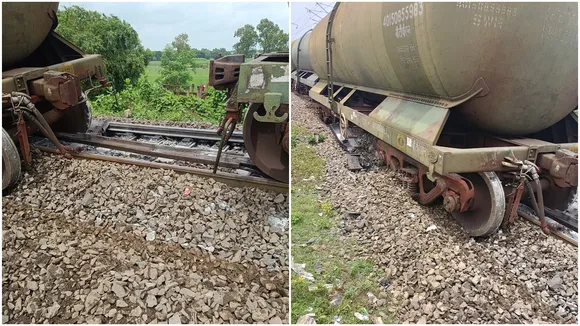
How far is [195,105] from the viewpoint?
39.4 ft

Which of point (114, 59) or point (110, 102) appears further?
point (114, 59)

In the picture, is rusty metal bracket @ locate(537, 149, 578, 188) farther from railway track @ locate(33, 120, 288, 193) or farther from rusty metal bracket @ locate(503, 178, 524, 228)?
railway track @ locate(33, 120, 288, 193)

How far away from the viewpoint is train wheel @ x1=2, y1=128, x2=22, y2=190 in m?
4.36

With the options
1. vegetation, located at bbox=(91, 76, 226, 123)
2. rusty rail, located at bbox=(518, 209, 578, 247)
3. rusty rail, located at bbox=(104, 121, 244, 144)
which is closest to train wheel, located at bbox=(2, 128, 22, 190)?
rusty rail, located at bbox=(104, 121, 244, 144)

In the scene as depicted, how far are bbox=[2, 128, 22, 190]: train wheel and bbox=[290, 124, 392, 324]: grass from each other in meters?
3.15

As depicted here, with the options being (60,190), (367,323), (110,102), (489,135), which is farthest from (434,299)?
(110,102)

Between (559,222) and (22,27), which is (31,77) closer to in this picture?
(22,27)

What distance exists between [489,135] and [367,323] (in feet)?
8.67

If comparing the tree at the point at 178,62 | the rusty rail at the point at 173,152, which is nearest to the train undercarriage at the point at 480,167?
the rusty rail at the point at 173,152

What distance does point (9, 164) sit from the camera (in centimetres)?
437

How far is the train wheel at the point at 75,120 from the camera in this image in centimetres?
652

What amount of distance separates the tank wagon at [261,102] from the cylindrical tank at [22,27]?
9.01ft

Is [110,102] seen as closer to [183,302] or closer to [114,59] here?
[114,59]

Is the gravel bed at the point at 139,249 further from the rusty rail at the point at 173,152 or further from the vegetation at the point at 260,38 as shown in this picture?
the vegetation at the point at 260,38
